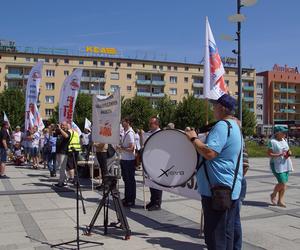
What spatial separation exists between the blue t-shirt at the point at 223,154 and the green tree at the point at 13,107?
63042 mm

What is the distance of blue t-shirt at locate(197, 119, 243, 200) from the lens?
4246mm

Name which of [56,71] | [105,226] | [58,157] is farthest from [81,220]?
[56,71]

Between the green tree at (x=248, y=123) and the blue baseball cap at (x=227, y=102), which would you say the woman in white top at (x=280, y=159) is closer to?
the blue baseball cap at (x=227, y=102)

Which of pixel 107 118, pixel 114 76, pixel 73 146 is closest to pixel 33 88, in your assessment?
pixel 73 146

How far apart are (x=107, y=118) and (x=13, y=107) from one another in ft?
194

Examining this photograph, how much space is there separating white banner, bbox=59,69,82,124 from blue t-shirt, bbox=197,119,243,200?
362 inches

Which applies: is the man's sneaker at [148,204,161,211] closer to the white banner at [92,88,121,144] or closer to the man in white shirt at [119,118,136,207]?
the man in white shirt at [119,118,136,207]

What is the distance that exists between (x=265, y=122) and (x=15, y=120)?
69.6 metres

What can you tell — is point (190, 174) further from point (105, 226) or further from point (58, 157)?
point (58, 157)

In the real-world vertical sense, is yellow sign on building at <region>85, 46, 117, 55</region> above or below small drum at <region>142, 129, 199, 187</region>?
above

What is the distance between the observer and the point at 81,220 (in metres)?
7.84

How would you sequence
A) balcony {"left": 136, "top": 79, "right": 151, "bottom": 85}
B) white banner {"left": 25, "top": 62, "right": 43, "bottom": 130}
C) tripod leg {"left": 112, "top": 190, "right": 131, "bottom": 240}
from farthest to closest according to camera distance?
balcony {"left": 136, "top": 79, "right": 151, "bottom": 85} → white banner {"left": 25, "top": 62, "right": 43, "bottom": 130} → tripod leg {"left": 112, "top": 190, "right": 131, "bottom": 240}

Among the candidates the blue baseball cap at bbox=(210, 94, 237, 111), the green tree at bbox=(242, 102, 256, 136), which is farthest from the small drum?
the green tree at bbox=(242, 102, 256, 136)

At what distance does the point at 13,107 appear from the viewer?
211ft
